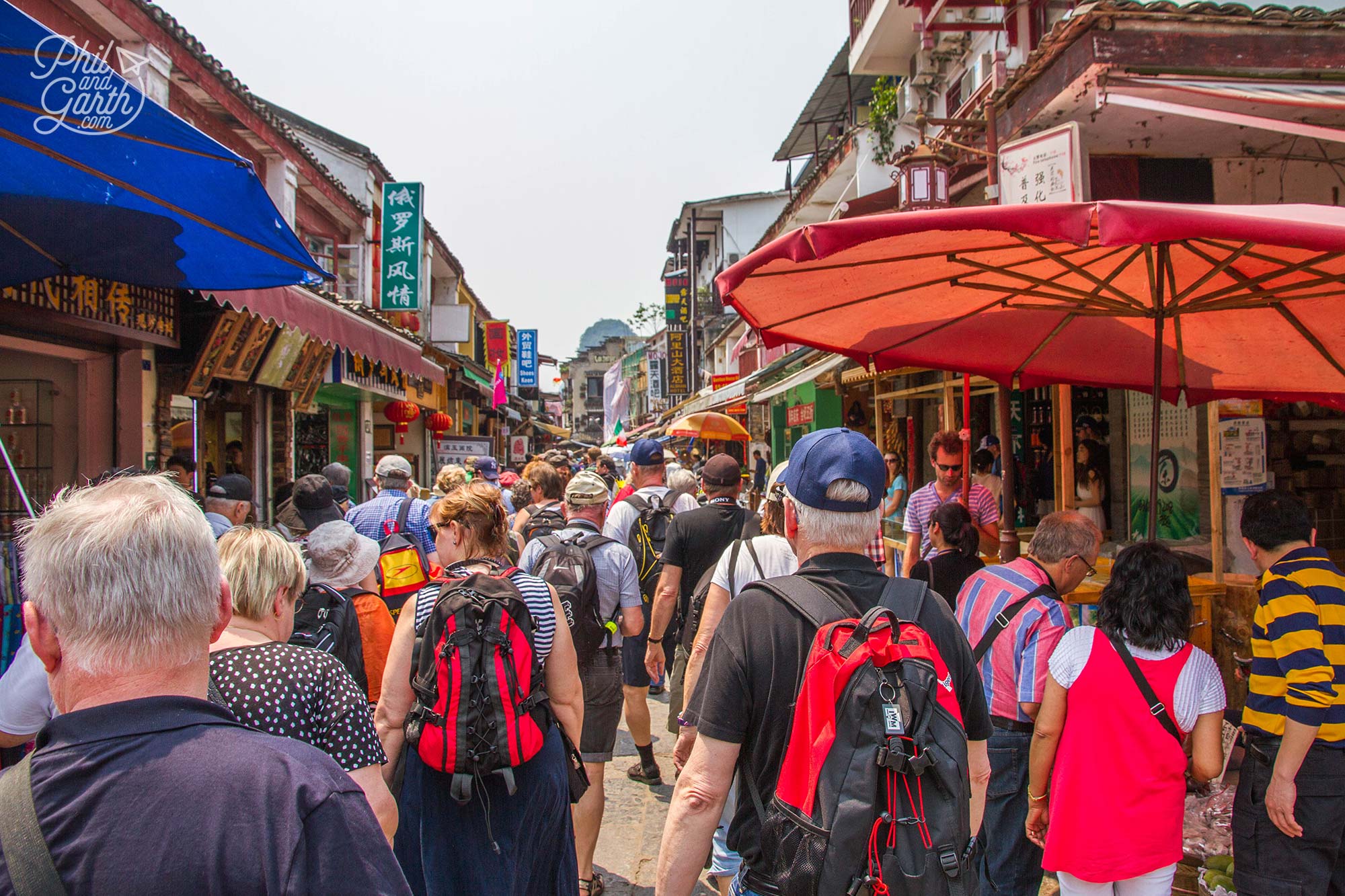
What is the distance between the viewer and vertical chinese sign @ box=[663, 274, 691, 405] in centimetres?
3944

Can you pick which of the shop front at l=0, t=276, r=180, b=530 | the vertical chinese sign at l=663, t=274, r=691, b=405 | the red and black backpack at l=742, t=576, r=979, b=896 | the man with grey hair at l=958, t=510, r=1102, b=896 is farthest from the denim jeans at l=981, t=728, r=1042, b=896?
the vertical chinese sign at l=663, t=274, r=691, b=405

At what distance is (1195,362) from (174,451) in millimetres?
8244

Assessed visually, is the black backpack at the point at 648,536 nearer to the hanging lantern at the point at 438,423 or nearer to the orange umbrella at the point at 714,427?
the orange umbrella at the point at 714,427

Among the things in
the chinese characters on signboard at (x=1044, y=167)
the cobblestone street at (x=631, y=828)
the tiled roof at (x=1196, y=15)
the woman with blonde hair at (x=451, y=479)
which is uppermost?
the tiled roof at (x=1196, y=15)

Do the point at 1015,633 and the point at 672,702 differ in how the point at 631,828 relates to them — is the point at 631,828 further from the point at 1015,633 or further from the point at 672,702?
the point at 1015,633

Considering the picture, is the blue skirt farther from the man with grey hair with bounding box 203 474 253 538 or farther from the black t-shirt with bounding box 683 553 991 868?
the man with grey hair with bounding box 203 474 253 538

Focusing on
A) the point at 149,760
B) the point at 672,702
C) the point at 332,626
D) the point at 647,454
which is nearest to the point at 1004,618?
the point at 672,702

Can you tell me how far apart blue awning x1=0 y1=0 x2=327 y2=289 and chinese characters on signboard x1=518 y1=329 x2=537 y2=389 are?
Answer: 3220cm

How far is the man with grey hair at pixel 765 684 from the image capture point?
1969mm

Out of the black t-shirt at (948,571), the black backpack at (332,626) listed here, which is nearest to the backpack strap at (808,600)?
the black backpack at (332,626)

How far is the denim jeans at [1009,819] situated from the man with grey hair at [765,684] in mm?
1284

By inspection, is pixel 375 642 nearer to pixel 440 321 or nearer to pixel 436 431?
pixel 436 431

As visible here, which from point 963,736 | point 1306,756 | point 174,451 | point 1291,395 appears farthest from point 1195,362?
point 174,451

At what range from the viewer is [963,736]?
1.81 metres
